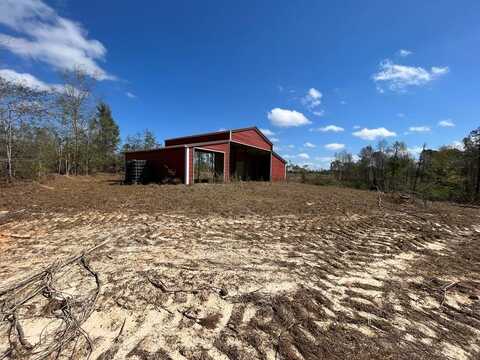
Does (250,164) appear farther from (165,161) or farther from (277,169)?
(165,161)

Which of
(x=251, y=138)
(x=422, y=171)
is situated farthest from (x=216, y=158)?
(x=422, y=171)

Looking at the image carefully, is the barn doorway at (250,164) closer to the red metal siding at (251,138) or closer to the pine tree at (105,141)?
the red metal siding at (251,138)

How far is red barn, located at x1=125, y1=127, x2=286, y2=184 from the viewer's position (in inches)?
537

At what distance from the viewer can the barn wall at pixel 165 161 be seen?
13500mm

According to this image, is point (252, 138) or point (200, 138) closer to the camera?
Answer: point (252, 138)

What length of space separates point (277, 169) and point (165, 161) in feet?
34.5

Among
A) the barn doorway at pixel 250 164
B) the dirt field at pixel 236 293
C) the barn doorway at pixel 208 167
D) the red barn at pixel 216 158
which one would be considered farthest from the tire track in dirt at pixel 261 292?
the barn doorway at pixel 250 164

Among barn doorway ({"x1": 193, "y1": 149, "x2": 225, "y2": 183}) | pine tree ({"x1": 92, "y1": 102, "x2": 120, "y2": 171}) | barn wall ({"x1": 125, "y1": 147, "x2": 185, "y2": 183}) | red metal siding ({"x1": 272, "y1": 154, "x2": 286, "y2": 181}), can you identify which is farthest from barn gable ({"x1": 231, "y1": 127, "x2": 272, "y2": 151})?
pine tree ({"x1": 92, "y1": 102, "x2": 120, "y2": 171})

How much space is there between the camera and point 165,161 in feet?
46.6

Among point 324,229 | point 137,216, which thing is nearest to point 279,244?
point 324,229

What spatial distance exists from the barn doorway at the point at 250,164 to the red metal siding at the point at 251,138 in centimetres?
64

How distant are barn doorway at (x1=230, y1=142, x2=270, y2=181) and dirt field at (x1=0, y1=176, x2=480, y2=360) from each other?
15.2 metres

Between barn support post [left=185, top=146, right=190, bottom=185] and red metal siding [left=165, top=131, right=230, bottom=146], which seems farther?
red metal siding [left=165, top=131, right=230, bottom=146]

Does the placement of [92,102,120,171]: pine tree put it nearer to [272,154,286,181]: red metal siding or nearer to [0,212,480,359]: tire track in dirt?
[272,154,286,181]: red metal siding
